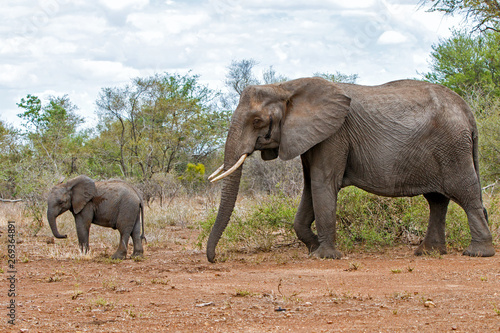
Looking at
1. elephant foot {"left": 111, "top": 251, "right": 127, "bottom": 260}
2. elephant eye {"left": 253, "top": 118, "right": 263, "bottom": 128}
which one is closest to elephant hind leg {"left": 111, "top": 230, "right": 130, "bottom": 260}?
elephant foot {"left": 111, "top": 251, "right": 127, "bottom": 260}

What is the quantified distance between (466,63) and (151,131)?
14.7 meters

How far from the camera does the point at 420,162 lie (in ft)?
28.4

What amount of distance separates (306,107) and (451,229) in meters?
3.22

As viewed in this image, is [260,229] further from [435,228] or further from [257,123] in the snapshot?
[435,228]

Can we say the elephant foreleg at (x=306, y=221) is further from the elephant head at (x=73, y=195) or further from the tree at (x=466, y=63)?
the tree at (x=466, y=63)

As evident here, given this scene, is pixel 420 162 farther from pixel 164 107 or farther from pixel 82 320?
pixel 164 107

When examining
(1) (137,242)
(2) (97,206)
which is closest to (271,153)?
(1) (137,242)

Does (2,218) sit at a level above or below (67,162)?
below

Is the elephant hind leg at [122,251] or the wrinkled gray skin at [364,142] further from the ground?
the wrinkled gray skin at [364,142]

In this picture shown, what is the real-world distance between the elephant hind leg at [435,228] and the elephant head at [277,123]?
6.60 ft

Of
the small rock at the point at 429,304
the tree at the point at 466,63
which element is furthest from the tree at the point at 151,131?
the small rock at the point at 429,304

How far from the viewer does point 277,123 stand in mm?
8469

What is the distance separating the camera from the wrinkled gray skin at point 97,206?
10.1 meters

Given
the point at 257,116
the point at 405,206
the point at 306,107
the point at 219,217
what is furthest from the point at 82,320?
the point at 405,206
